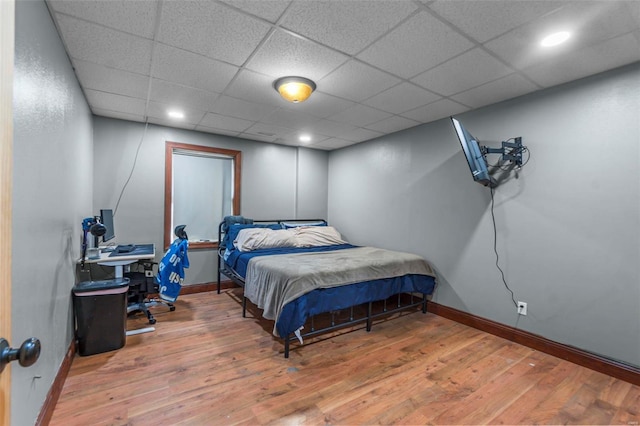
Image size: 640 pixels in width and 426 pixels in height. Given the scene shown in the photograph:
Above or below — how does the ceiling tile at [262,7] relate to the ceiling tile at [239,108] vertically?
above

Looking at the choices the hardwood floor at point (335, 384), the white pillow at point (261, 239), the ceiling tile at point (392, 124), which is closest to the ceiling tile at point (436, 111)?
the ceiling tile at point (392, 124)

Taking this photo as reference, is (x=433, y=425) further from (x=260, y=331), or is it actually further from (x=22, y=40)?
(x=22, y=40)

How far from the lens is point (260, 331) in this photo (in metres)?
3.00

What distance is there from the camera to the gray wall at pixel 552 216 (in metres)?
2.26

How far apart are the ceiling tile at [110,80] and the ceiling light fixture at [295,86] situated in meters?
1.19

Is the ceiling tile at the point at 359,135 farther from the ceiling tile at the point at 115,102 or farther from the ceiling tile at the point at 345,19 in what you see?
the ceiling tile at the point at 115,102

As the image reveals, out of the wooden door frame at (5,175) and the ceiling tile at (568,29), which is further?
the ceiling tile at (568,29)

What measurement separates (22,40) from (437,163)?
3667 mm

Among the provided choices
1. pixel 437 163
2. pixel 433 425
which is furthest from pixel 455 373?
pixel 437 163

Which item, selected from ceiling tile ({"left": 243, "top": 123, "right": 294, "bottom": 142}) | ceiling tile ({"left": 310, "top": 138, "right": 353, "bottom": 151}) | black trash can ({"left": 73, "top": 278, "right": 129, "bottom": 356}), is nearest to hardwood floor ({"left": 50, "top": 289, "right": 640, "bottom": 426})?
black trash can ({"left": 73, "top": 278, "right": 129, "bottom": 356})

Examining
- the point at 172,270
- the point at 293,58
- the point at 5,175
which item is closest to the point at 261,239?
the point at 172,270

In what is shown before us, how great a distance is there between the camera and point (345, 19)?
1.78 meters

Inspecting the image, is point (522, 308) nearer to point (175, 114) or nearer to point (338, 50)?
point (338, 50)

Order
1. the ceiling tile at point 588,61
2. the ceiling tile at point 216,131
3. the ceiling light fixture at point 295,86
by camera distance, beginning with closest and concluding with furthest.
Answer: the ceiling tile at point 588,61 → the ceiling light fixture at point 295,86 → the ceiling tile at point 216,131
